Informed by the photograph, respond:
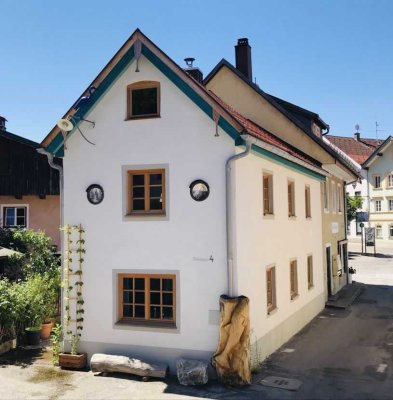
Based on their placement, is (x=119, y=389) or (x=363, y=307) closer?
(x=119, y=389)

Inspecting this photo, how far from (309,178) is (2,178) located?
15.7 m

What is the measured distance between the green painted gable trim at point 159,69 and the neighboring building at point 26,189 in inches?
502

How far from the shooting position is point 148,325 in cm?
1116

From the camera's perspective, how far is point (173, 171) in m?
11.2

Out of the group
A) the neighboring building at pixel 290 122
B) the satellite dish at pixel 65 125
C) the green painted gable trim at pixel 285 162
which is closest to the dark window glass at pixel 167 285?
the green painted gable trim at pixel 285 162

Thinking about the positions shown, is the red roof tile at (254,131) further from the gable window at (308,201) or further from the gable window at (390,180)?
the gable window at (390,180)

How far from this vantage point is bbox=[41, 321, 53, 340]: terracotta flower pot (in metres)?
14.1

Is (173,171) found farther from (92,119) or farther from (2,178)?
(2,178)

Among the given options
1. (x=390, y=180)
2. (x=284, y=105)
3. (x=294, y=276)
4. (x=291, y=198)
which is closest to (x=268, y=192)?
(x=291, y=198)

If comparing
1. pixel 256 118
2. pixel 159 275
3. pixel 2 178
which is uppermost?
pixel 256 118

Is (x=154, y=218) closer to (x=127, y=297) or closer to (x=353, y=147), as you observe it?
(x=127, y=297)

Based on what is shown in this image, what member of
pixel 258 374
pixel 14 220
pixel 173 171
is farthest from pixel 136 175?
pixel 14 220

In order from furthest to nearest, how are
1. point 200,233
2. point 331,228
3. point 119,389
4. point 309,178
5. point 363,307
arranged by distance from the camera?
point 331,228
point 363,307
point 309,178
point 200,233
point 119,389

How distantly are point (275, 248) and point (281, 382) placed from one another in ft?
13.2
